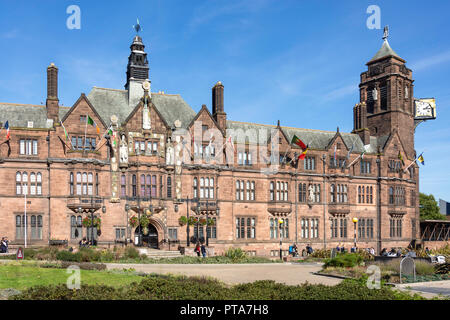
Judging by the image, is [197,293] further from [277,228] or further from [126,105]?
[277,228]

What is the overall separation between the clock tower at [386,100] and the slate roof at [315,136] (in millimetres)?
1247

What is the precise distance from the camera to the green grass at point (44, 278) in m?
22.5

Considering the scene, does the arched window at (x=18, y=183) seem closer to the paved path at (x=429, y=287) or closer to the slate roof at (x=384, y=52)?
the paved path at (x=429, y=287)

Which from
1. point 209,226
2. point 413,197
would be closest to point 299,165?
point 209,226

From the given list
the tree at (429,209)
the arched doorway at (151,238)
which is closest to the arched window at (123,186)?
the arched doorway at (151,238)

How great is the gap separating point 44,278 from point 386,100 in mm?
55280

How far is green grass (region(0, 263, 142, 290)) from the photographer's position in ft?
73.8

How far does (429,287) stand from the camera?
26562mm

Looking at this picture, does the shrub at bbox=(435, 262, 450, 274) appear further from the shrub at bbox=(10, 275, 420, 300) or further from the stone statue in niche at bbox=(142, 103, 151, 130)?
the stone statue in niche at bbox=(142, 103, 151, 130)

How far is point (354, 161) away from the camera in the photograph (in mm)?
61844

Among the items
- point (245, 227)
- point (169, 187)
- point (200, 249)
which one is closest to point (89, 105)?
point (169, 187)

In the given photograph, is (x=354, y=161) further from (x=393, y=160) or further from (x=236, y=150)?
(x=236, y=150)
